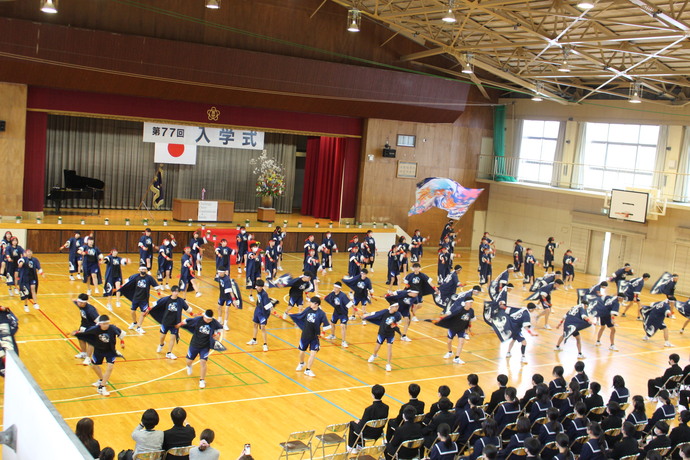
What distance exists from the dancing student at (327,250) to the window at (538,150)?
13.1m

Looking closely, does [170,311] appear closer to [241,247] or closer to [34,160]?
[241,247]

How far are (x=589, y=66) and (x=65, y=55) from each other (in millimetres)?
19142

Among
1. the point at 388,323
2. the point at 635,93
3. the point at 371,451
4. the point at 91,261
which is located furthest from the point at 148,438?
the point at 635,93

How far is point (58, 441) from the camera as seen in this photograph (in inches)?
241

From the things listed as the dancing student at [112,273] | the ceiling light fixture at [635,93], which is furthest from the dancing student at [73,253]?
the ceiling light fixture at [635,93]

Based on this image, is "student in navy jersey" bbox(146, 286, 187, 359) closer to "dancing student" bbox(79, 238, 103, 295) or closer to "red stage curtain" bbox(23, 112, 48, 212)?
"dancing student" bbox(79, 238, 103, 295)

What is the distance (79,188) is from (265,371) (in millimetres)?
17366

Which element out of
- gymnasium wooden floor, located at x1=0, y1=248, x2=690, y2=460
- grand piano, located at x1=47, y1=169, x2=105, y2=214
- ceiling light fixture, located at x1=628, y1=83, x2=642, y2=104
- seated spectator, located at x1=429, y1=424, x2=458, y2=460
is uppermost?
ceiling light fixture, located at x1=628, y1=83, x2=642, y2=104

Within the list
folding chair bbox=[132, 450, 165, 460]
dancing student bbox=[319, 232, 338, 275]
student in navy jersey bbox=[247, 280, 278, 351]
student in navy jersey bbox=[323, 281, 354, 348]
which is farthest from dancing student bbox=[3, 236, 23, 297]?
folding chair bbox=[132, 450, 165, 460]

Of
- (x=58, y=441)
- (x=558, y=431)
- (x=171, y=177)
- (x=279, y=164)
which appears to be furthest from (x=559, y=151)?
(x=58, y=441)

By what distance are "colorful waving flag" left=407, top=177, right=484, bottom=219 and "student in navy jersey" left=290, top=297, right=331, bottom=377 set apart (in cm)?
1659

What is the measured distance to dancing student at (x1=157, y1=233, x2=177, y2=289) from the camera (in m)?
21.3

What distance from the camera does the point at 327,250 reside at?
26.1m

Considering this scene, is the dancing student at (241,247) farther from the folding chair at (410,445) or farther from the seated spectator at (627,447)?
the seated spectator at (627,447)
